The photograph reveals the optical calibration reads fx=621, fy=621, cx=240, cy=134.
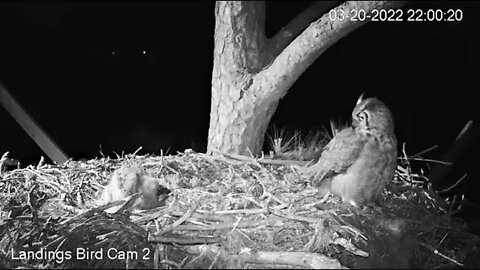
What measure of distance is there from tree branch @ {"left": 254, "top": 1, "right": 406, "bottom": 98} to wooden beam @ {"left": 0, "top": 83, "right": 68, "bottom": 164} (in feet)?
2.89

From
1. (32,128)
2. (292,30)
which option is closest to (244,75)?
(292,30)

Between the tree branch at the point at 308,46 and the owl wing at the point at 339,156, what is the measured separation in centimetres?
34

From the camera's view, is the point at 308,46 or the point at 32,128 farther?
the point at 32,128

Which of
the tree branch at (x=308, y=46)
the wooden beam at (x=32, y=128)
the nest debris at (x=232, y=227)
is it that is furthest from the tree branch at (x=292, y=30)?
the wooden beam at (x=32, y=128)

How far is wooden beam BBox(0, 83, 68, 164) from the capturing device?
2438 millimetres

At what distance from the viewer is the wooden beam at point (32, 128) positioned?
8.00ft

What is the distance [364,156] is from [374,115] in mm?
115

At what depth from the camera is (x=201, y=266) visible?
1361 millimetres

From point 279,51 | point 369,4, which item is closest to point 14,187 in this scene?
point 279,51

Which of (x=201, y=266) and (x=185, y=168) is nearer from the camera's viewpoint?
(x=201, y=266)

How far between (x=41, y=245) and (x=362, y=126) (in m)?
0.89

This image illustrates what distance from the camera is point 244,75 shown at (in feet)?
7.19

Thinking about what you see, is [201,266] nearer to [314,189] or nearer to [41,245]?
[41,245]

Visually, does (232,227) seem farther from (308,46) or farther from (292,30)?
(292,30)
